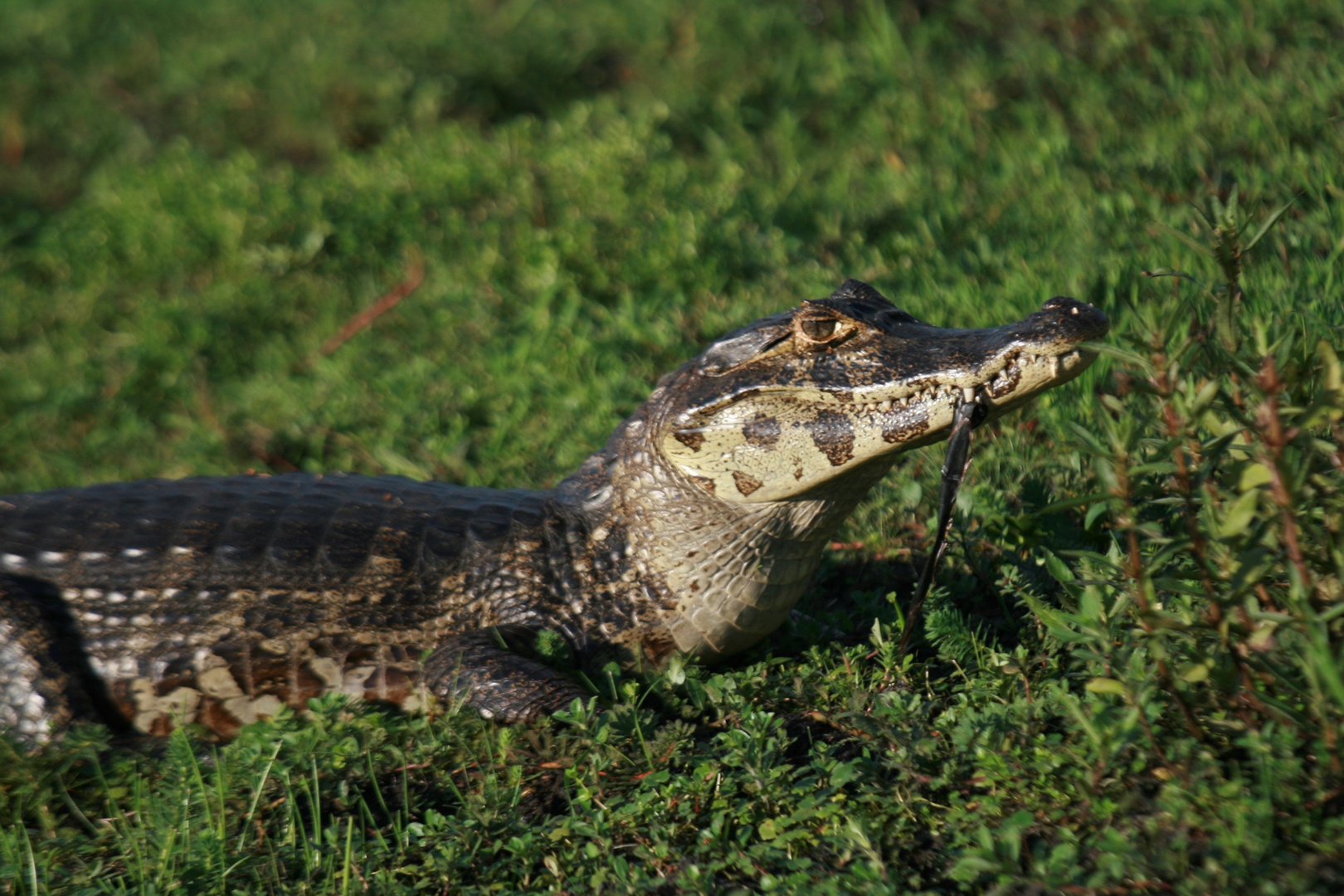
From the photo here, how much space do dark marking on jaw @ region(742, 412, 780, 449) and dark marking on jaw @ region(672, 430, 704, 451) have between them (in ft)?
0.43

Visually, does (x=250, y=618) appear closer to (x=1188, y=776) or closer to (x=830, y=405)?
(x=830, y=405)

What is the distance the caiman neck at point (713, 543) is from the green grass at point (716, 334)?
6.0 inches

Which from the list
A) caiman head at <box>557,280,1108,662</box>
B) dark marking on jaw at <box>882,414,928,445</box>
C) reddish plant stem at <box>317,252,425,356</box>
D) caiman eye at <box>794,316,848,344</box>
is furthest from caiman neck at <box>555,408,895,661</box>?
reddish plant stem at <box>317,252,425,356</box>

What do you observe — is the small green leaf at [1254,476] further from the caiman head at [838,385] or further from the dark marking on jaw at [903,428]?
the dark marking on jaw at [903,428]

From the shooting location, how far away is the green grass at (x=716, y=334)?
2109 mm

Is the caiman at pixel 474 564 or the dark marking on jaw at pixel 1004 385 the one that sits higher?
the dark marking on jaw at pixel 1004 385

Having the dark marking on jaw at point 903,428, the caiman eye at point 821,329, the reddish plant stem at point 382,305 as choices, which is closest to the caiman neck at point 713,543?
the dark marking on jaw at point 903,428

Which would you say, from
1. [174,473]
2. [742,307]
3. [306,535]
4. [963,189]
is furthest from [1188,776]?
[174,473]

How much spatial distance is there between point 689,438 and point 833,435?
0.40m

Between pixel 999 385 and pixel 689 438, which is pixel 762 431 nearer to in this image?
pixel 689 438

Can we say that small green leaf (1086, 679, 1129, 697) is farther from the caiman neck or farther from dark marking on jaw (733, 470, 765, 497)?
dark marking on jaw (733, 470, 765, 497)

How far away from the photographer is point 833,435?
274cm

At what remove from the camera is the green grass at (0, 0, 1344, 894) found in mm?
2109

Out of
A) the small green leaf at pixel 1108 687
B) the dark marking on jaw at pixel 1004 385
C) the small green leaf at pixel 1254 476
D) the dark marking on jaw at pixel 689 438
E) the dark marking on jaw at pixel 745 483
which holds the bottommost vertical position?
the small green leaf at pixel 1108 687
